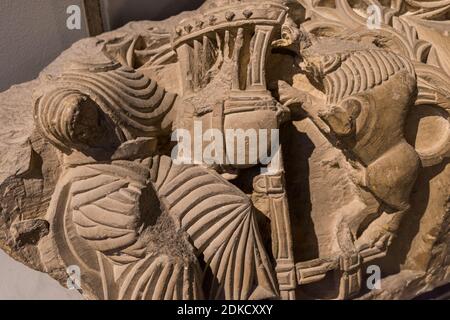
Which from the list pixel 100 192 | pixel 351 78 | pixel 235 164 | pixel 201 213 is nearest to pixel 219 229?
pixel 201 213

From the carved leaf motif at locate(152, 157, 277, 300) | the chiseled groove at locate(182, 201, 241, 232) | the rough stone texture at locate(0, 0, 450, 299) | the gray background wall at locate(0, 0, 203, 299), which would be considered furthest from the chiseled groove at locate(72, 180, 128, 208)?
the gray background wall at locate(0, 0, 203, 299)

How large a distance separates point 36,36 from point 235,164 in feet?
4.89

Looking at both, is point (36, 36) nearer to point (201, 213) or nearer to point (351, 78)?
point (201, 213)

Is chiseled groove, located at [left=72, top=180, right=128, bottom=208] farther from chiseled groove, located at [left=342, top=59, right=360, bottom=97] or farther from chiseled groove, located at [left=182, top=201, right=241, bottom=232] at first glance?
chiseled groove, located at [left=342, top=59, right=360, bottom=97]

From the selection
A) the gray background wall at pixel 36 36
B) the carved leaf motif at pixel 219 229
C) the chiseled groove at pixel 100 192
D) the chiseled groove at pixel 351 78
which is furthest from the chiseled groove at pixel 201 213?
the gray background wall at pixel 36 36

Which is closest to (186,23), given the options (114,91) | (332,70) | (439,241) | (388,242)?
(114,91)

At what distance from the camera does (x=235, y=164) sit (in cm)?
214

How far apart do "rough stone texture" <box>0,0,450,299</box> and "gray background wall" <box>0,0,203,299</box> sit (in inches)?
16.9

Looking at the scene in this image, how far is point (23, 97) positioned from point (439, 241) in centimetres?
214

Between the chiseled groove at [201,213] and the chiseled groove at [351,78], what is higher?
the chiseled groove at [351,78]

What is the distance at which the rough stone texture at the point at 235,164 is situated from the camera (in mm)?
1985

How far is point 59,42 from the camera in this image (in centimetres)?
288

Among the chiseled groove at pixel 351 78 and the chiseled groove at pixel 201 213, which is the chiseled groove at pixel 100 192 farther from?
the chiseled groove at pixel 351 78

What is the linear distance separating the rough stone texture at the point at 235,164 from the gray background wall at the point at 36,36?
43cm
